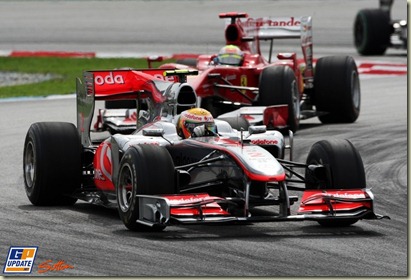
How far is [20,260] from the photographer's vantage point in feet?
34.9

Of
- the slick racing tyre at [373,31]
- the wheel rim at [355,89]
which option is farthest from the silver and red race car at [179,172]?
the slick racing tyre at [373,31]

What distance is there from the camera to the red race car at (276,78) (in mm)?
19703

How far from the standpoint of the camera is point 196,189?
12633 millimetres

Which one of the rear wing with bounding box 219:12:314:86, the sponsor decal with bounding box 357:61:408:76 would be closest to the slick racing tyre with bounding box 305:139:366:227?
the rear wing with bounding box 219:12:314:86

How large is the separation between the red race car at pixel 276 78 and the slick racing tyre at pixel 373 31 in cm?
1043

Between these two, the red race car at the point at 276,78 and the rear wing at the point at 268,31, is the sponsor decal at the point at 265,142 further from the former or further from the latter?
the rear wing at the point at 268,31

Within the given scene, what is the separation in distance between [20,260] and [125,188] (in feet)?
6.71

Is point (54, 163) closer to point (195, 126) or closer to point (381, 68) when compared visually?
point (195, 126)

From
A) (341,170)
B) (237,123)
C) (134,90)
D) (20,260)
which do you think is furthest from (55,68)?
(20,260)

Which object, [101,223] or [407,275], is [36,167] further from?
[407,275]

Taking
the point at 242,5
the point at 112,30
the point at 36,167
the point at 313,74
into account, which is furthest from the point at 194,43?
the point at 36,167

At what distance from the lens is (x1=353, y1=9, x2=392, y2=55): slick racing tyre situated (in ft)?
107

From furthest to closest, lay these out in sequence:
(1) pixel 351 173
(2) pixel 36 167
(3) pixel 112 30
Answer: (3) pixel 112 30
(2) pixel 36 167
(1) pixel 351 173

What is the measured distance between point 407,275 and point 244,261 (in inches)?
53.7
